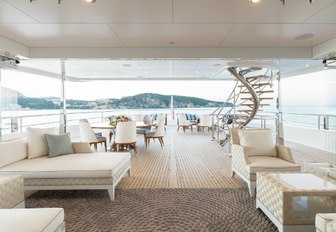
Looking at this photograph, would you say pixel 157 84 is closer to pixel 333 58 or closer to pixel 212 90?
pixel 212 90

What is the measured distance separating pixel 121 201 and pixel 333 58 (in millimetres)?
5284

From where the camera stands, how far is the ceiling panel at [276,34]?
382 cm

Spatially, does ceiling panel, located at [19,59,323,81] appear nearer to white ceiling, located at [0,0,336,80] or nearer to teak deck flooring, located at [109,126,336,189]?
white ceiling, located at [0,0,336,80]

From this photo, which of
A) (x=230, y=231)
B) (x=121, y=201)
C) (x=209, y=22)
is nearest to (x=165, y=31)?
(x=209, y=22)

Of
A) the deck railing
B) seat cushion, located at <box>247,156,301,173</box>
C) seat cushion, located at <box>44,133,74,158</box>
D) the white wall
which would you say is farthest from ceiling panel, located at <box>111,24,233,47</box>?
the white wall

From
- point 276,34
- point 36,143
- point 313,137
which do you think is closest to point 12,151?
point 36,143

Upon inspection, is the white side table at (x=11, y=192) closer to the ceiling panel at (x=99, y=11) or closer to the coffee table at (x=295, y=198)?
the ceiling panel at (x=99, y=11)

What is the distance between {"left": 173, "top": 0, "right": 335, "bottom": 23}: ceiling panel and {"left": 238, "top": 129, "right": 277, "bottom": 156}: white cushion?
1772 millimetres

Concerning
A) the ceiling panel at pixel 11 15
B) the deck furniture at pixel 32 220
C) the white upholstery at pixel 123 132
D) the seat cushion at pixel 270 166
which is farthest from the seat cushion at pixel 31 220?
the white upholstery at pixel 123 132

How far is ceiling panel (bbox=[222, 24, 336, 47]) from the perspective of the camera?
382 cm

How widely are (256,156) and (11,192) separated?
3235 mm

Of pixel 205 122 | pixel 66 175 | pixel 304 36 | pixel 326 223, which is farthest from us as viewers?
pixel 205 122

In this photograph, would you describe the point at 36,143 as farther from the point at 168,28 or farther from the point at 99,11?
the point at 168,28

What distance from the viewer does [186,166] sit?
4.63 metres
